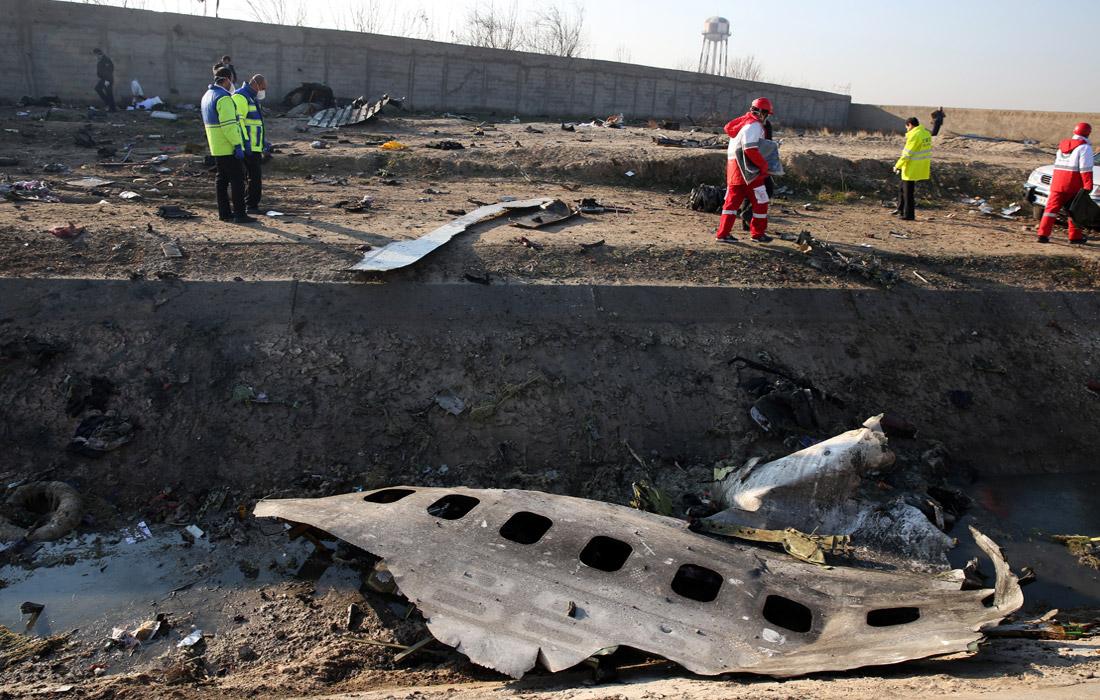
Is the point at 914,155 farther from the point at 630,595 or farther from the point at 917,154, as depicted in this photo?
the point at 630,595

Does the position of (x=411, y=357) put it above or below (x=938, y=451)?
above

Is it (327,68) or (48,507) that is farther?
(327,68)

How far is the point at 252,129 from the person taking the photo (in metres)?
8.35

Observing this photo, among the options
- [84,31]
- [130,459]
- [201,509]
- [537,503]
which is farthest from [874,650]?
[84,31]

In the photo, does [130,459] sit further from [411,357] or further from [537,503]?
[537,503]

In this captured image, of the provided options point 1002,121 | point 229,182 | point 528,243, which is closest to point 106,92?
point 229,182

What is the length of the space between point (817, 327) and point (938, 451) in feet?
5.35

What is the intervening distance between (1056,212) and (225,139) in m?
10.3

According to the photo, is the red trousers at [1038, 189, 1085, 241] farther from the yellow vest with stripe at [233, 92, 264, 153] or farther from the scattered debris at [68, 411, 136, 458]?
the scattered debris at [68, 411, 136, 458]

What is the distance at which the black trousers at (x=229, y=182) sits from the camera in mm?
7906

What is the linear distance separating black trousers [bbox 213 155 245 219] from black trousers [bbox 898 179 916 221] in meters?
8.99

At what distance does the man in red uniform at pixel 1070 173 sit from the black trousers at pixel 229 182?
32.6 feet

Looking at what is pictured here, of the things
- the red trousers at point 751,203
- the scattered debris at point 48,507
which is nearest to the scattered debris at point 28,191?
the scattered debris at point 48,507

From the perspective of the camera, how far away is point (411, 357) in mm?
6547
